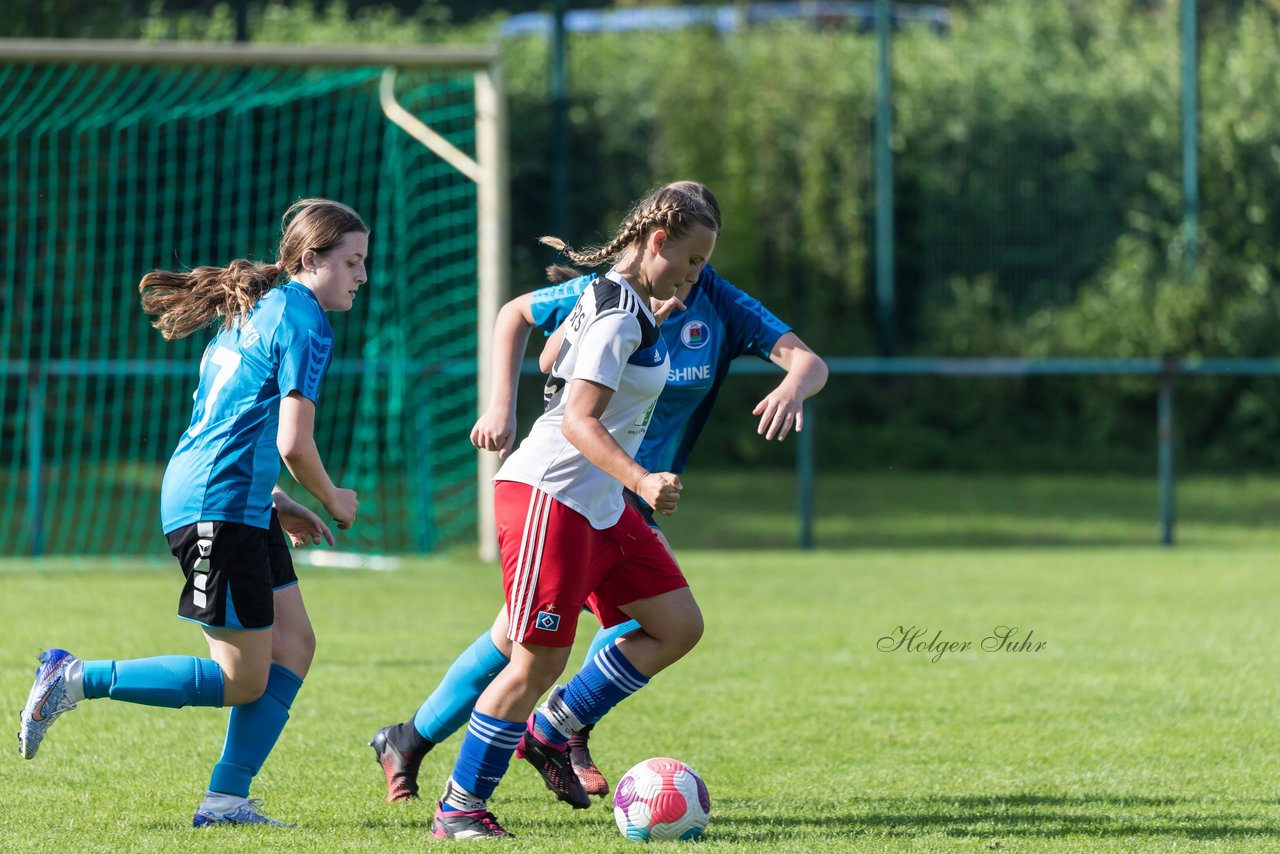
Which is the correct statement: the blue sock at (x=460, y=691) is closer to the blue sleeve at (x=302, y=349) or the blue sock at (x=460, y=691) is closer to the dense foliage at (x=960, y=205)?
the blue sleeve at (x=302, y=349)

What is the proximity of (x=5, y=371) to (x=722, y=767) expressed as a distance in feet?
24.9

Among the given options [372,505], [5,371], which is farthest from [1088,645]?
[5,371]

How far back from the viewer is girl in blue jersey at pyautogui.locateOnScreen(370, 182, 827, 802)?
4.31 metres

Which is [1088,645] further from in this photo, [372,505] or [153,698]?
[372,505]

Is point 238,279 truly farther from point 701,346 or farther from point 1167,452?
point 1167,452

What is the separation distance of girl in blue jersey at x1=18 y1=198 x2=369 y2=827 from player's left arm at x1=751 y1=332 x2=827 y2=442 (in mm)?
1101

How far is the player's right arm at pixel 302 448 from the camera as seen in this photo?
387 cm

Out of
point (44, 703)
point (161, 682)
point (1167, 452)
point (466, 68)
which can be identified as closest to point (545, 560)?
point (161, 682)

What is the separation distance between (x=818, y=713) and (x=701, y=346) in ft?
5.66

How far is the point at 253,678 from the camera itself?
161 inches

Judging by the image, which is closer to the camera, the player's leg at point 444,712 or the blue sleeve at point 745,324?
the player's leg at point 444,712

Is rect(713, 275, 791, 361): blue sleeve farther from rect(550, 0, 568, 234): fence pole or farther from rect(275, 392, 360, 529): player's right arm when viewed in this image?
rect(550, 0, 568, 234): fence pole

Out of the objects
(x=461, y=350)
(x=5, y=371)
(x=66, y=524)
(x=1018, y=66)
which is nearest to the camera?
(x=5, y=371)

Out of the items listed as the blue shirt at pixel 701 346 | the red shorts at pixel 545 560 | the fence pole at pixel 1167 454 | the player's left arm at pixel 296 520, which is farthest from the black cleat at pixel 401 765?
the fence pole at pixel 1167 454
